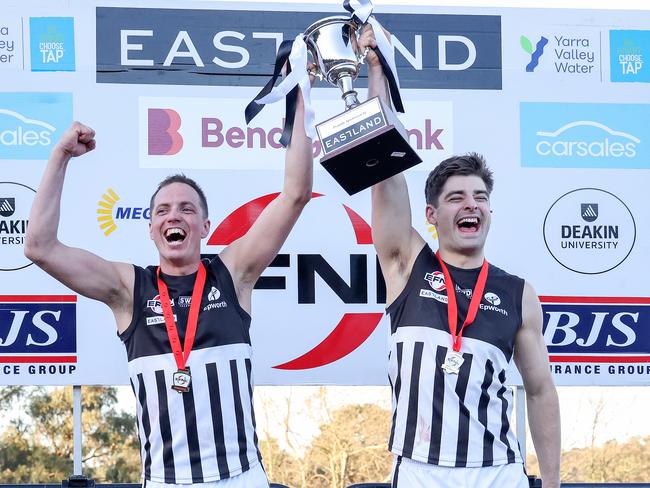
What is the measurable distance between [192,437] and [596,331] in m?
2.27

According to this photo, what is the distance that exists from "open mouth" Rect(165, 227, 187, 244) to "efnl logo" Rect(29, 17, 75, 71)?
160 centimetres

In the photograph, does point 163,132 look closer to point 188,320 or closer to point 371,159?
point 188,320

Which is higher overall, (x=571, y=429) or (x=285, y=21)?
(x=285, y=21)

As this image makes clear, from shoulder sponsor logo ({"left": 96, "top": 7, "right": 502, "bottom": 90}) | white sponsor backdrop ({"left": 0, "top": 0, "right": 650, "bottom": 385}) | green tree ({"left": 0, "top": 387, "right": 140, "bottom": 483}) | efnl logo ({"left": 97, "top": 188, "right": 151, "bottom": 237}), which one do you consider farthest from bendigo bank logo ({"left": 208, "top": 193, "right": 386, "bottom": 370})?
green tree ({"left": 0, "top": 387, "right": 140, "bottom": 483})

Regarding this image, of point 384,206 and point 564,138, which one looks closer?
point 384,206

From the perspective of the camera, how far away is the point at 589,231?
15.0ft

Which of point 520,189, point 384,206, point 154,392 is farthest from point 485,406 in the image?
point 520,189

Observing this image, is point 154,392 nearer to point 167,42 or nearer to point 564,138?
point 167,42

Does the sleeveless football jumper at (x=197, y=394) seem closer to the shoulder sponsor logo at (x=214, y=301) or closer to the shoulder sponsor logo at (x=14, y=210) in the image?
the shoulder sponsor logo at (x=214, y=301)

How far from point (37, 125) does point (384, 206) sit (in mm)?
1967

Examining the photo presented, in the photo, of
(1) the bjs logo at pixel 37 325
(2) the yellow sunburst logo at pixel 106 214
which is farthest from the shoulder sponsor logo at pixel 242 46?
(1) the bjs logo at pixel 37 325

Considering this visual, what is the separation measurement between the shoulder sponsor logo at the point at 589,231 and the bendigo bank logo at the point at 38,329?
2201mm

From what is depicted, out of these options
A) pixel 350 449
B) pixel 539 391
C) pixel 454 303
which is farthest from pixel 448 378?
pixel 350 449

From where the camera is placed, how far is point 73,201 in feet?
14.3
